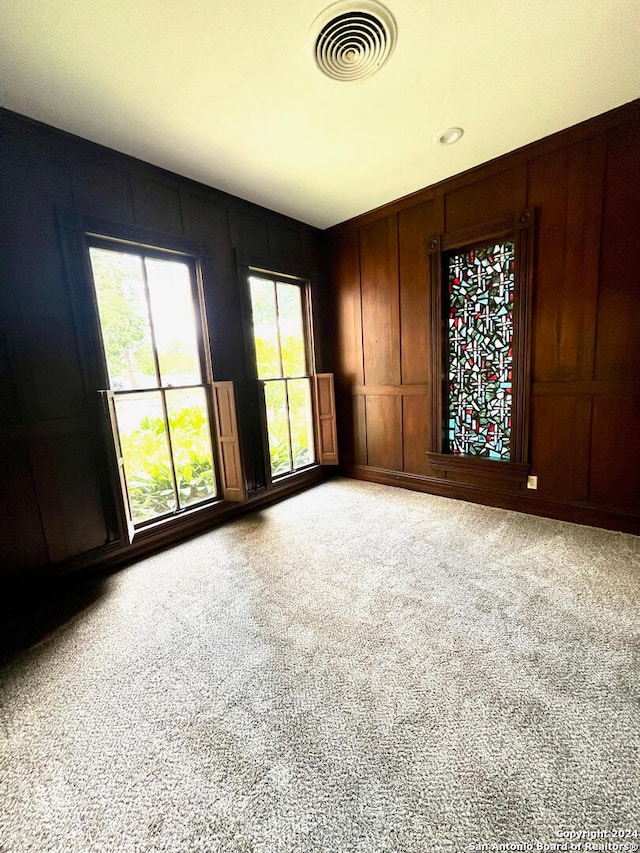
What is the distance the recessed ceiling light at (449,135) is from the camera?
238 centimetres

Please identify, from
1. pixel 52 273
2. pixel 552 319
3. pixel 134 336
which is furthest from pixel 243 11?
pixel 552 319

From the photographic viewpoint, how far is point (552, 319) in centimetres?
267

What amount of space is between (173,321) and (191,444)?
3.41 ft

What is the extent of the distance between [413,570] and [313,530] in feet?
3.08

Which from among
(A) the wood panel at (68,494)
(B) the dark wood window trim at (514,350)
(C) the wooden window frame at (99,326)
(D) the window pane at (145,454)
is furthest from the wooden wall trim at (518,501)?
(A) the wood panel at (68,494)

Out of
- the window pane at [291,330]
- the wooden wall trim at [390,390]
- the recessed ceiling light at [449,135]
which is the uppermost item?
the recessed ceiling light at [449,135]

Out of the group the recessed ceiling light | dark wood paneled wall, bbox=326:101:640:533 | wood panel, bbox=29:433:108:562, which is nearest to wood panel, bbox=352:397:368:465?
dark wood paneled wall, bbox=326:101:640:533

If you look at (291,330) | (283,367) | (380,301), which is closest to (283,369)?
(283,367)

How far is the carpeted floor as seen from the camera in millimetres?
1000

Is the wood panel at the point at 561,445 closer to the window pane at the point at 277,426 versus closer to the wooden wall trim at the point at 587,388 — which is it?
the wooden wall trim at the point at 587,388

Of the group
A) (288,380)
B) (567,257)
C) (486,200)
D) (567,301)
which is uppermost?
(486,200)

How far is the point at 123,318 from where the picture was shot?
256 cm

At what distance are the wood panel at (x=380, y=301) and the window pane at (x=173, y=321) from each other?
1.84 meters

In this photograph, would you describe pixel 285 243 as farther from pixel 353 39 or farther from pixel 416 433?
pixel 416 433
